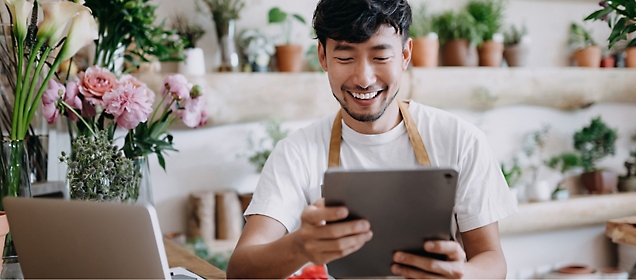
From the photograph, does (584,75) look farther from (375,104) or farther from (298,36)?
(375,104)

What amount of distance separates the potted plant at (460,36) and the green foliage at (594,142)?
0.92 m

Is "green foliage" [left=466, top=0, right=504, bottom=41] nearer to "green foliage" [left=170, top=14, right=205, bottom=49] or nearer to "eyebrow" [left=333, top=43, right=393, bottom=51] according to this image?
"green foliage" [left=170, top=14, right=205, bottom=49]

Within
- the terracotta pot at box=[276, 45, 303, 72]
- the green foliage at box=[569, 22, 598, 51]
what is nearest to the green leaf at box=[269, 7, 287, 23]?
the terracotta pot at box=[276, 45, 303, 72]

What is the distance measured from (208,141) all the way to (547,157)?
2.13m

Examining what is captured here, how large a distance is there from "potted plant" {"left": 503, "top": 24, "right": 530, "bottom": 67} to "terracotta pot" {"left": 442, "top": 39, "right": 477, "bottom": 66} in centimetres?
29

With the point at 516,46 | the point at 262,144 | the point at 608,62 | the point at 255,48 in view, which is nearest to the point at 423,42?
the point at 516,46

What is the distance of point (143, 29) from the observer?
1861 mm

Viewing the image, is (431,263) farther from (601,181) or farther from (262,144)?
(601,181)

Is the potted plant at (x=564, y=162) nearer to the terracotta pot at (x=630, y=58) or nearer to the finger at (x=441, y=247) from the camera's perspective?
the terracotta pot at (x=630, y=58)

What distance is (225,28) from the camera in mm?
2676

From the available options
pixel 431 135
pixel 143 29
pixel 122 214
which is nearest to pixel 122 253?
pixel 122 214

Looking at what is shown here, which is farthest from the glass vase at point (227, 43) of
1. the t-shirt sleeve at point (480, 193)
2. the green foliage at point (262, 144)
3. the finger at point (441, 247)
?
the finger at point (441, 247)

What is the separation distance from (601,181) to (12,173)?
326 centimetres

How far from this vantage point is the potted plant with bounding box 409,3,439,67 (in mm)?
3041
